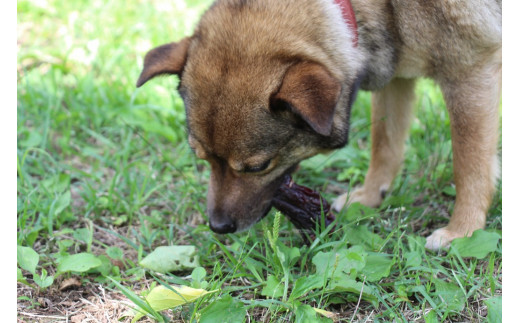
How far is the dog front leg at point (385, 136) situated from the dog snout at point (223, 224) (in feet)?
3.76

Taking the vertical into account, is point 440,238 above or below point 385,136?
below

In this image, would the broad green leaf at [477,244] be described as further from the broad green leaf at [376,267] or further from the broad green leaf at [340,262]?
the broad green leaf at [340,262]

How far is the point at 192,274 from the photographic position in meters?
2.89

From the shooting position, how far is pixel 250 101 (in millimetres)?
2834

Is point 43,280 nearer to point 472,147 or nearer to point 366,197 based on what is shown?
point 366,197

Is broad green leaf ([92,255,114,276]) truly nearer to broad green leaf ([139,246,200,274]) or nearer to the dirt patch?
the dirt patch

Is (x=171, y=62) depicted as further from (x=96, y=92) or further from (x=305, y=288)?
(x=96, y=92)

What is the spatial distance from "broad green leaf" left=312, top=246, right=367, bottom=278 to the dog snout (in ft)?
1.67

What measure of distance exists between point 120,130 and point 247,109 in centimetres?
213

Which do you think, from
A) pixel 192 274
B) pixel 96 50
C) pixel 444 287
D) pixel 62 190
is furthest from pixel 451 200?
pixel 96 50

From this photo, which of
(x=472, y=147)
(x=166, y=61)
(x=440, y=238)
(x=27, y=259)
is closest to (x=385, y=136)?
(x=472, y=147)

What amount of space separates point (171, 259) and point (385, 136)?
69.0 inches

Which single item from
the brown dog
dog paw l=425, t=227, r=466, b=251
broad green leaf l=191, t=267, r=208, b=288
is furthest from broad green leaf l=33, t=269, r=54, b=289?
dog paw l=425, t=227, r=466, b=251

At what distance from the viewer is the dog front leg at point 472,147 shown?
3252 mm
